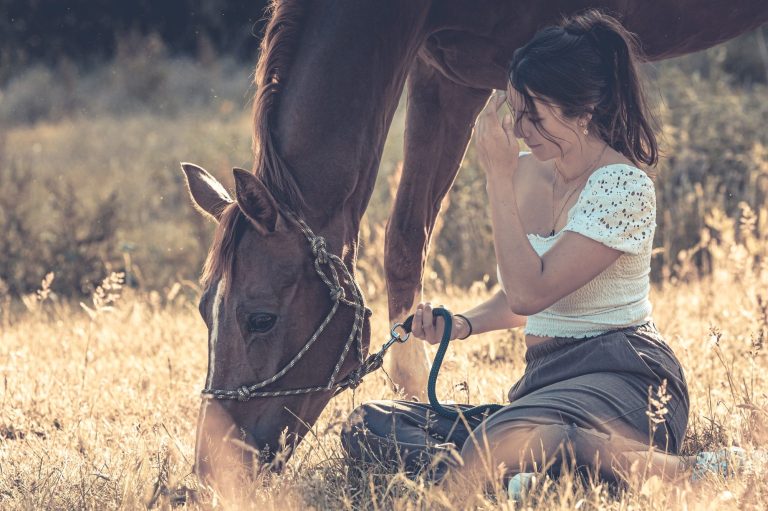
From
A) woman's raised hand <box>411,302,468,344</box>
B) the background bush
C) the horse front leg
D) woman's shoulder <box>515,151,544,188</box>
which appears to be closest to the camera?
woman's raised hand <box>411,302,468,344</box>

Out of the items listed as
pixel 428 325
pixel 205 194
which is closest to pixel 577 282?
pixel 428 325

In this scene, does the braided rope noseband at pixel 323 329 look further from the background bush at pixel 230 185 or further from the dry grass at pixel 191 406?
the background bush at pixel 230 185

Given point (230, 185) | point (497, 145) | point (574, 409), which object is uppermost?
point (497, 145)

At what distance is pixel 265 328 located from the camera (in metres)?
2.61

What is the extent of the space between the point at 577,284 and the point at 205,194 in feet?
3.76

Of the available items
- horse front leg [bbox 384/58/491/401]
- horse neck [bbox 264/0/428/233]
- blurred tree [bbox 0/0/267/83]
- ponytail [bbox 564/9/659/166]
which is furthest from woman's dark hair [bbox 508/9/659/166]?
blurred tree [bbox 0/0/267/83]

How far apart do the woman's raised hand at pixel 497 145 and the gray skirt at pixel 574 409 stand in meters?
Answer: 0.55

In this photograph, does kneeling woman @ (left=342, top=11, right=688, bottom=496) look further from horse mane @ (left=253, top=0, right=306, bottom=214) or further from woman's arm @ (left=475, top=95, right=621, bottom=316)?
horse mane @ (left=253, top=0, right=306, bottom=214)

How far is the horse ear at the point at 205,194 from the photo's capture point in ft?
9.37

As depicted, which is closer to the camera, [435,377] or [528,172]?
[435,377]

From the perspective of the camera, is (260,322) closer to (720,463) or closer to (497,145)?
(497,145)

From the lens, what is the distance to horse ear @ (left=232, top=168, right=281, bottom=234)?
249cm

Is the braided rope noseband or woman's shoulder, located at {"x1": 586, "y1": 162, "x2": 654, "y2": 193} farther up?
woman's shoulder, located at {"x1": 586, "y1": 162, "x2": 654, "y2": 193}

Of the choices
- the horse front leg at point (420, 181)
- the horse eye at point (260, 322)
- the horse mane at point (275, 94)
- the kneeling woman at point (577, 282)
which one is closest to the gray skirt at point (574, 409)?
the kneeling woman at point (577, 282)
